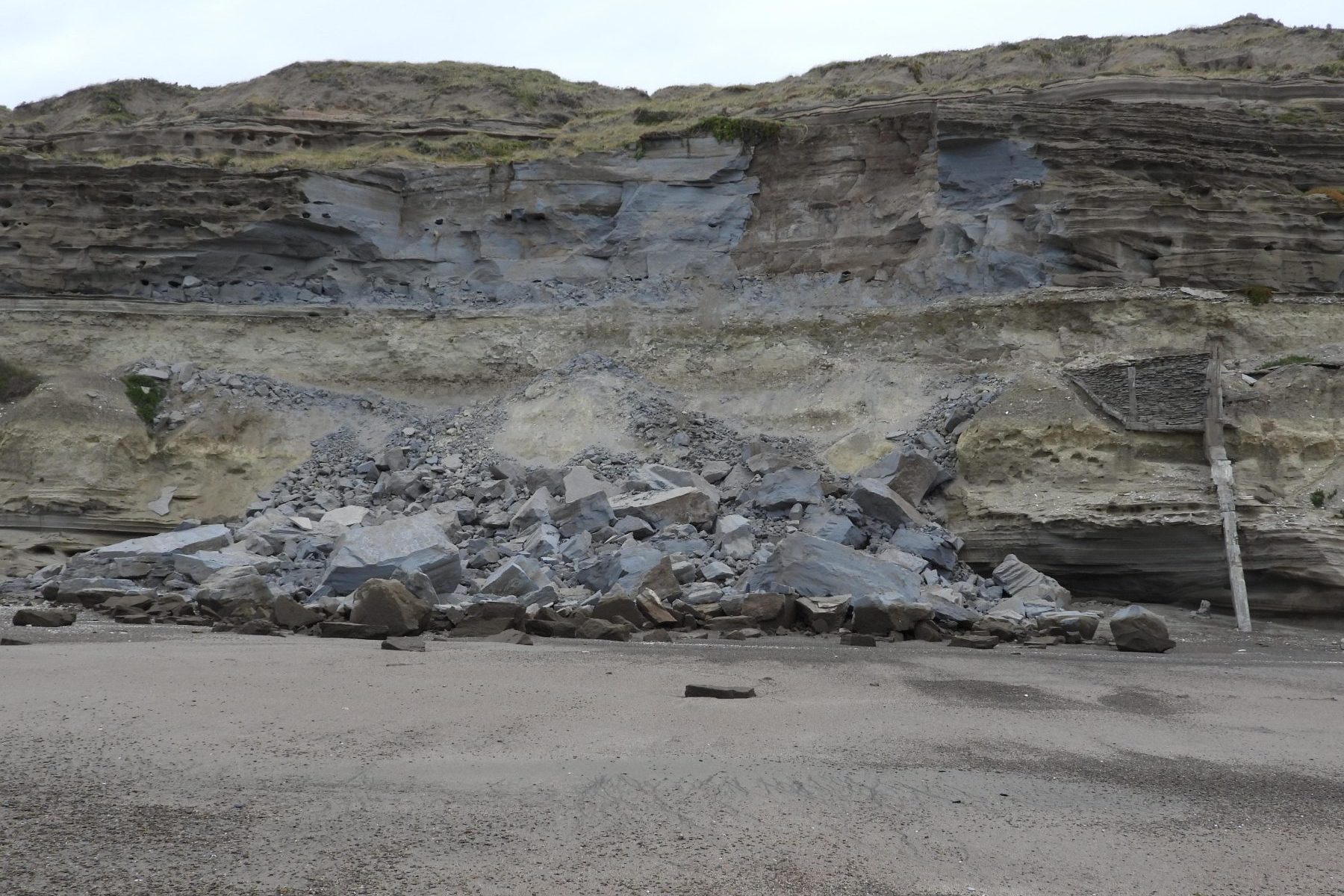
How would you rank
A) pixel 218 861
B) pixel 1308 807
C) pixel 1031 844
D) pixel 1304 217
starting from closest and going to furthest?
pixel 218 861 → pixel 1031 844 → pixel 1308 807 → pixel 1304 217

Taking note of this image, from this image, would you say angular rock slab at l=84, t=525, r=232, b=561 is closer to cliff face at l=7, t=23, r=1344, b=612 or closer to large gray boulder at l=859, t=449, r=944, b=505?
cliff face at l=7, t=23, r=1344, b=612

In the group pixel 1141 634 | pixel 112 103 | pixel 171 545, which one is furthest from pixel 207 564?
pixel 112 103

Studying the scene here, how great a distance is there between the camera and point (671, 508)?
50.8 ft

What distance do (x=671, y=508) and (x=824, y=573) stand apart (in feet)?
11.5

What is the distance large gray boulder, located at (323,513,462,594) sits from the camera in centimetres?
1278

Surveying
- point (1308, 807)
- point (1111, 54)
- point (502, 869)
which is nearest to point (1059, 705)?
point (1308, 807)

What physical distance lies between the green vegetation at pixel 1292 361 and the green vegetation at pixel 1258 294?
1.86 m

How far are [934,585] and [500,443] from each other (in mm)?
8003

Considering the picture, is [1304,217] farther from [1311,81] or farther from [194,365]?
[194,365]

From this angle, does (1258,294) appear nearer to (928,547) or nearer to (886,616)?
(928,547)

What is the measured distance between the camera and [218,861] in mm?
4066

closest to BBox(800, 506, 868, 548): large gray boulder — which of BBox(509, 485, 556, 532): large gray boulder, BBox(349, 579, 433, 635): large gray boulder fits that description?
BBox(509, 485, 556, 532): large gray boulder

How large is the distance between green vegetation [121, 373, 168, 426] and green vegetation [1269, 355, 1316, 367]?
1786cm

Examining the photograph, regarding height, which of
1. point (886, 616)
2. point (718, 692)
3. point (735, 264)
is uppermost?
point (735, 264)
